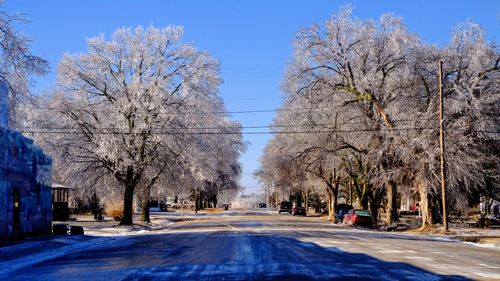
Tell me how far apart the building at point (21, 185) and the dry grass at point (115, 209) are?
21819 mm

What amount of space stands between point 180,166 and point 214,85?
6.53m

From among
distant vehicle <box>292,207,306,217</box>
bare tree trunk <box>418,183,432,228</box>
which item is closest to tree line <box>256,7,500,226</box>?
bare tree trunk <box>418,183,432,228</box>

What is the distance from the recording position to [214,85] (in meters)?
45.8

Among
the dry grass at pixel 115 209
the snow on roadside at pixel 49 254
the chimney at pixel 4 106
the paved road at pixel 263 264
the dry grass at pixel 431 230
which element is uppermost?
the chimney at pixel 4 106

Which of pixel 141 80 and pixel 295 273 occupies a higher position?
pixel 141 80

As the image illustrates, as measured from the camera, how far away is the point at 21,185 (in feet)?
98.1

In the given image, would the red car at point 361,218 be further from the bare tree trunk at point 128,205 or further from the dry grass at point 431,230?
the bare tree trunk at point 128,205

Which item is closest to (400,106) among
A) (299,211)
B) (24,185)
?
(24,185)

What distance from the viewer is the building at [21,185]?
27.5 m

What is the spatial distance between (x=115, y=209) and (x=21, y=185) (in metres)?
→ 27.8

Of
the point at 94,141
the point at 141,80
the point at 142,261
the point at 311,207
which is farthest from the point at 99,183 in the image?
the point at 311,207

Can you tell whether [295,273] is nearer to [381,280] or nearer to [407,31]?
[381,280]

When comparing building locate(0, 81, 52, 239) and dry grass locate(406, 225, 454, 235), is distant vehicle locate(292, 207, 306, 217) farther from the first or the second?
building locate(0, 81, 52, 239)

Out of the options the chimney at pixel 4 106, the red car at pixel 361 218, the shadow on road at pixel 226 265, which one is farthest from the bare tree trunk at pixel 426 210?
the chimney at pixel 4 106
